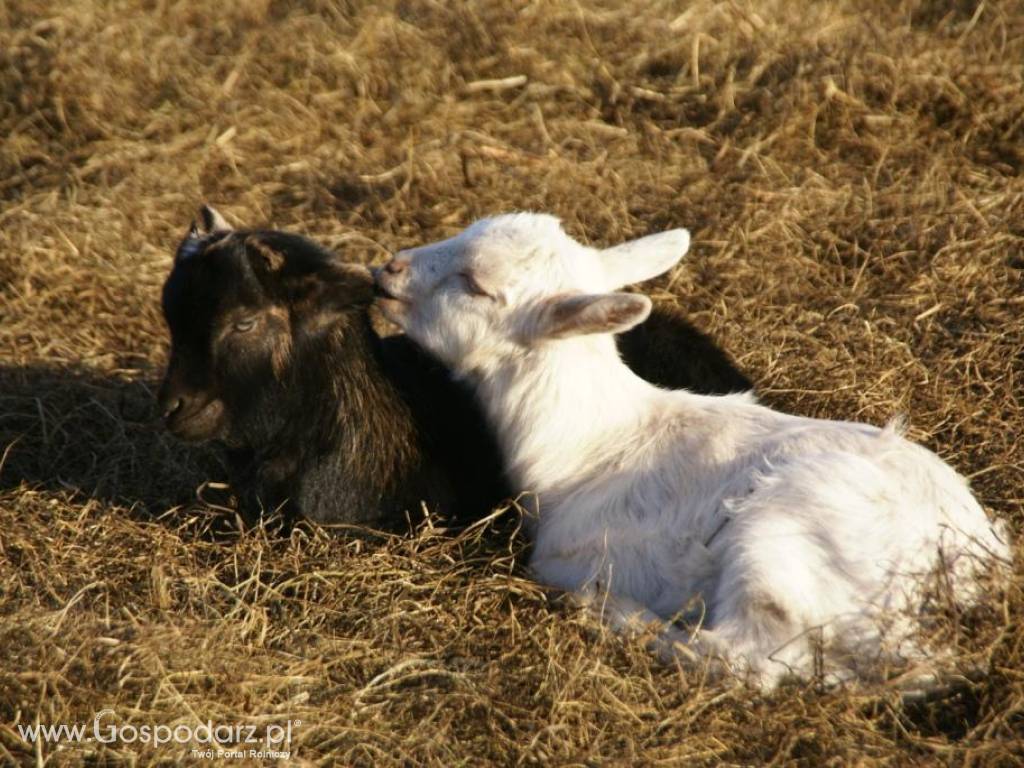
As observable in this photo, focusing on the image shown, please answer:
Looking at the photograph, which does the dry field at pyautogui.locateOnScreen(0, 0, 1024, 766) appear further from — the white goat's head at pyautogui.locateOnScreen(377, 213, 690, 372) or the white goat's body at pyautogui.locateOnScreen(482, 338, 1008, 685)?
the white goat's head at pyautogui.locateOnScreen(377, 213, 690, 372)

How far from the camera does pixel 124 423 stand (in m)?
6.16

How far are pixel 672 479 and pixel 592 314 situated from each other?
666 mm

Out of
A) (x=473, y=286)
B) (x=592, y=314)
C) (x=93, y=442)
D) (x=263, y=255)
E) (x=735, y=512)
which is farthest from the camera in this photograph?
(x=93, y=442)

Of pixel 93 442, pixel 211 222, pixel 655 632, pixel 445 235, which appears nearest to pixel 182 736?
pixel 655 632

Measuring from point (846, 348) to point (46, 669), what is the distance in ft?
12.5

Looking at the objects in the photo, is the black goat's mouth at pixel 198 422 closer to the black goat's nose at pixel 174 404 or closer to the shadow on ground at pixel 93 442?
the black goat's nose at pixel 174 404

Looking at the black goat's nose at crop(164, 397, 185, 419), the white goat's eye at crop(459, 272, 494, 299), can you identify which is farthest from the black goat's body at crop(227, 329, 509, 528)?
the white goat's eye at crop(459, 272, 494, 299)

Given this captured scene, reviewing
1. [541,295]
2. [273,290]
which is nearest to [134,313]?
[273,290]

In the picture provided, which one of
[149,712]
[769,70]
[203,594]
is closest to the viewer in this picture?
[149,712]

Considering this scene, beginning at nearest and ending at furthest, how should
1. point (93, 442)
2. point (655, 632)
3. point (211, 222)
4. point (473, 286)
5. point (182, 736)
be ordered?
point (182, 736)
point (655, 632)
point (473, 286)
point (211, 222)
point (93, 442)

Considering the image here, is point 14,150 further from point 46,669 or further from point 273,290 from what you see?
point 46,669

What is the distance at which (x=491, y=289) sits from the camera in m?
4.95

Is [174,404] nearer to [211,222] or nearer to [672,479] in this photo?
[211,222]

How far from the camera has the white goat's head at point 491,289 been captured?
4.94 metres
